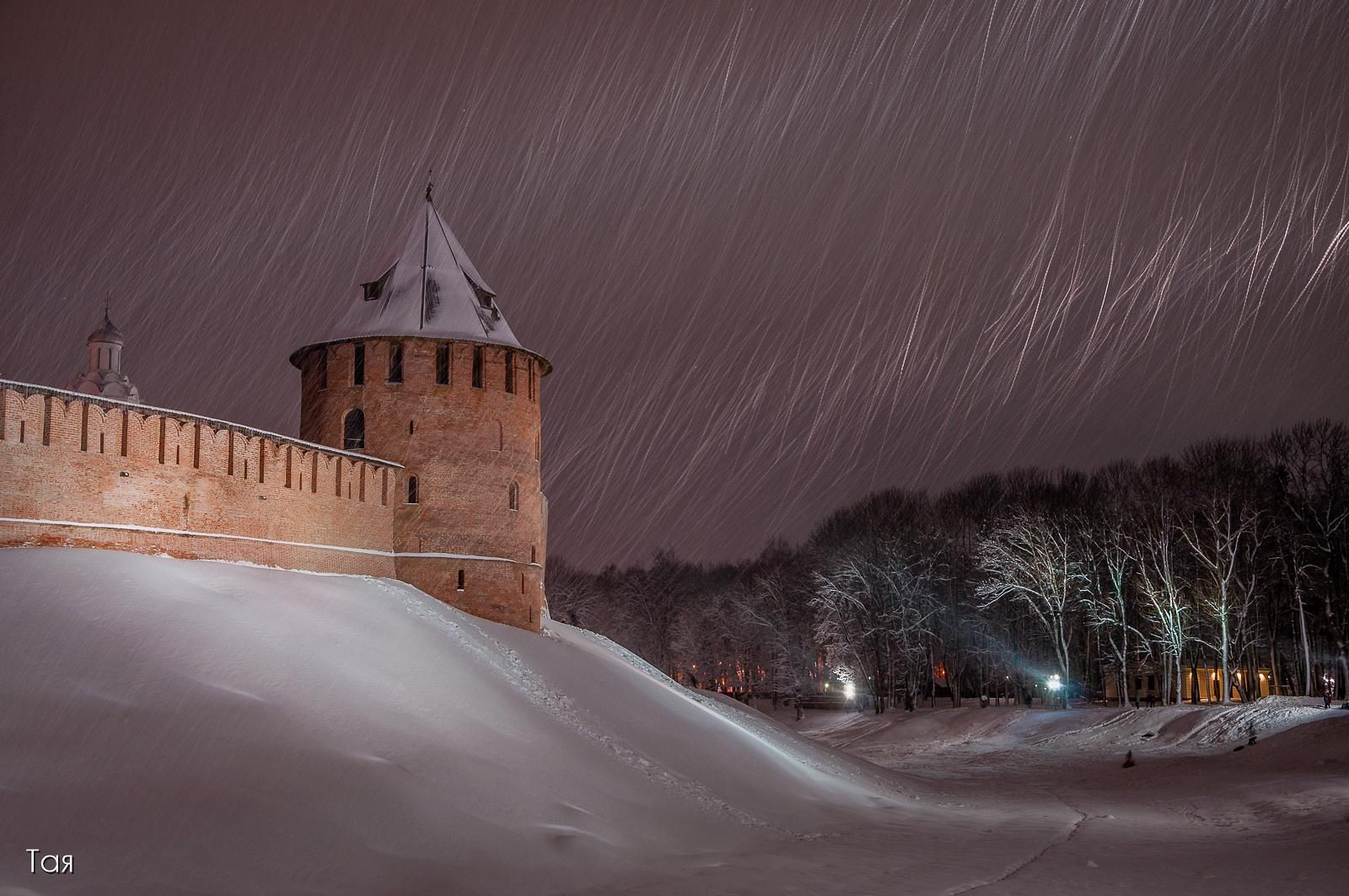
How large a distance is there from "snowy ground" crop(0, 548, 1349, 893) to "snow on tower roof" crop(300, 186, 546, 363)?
6.99 m

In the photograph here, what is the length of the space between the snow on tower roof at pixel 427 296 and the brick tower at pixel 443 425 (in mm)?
41

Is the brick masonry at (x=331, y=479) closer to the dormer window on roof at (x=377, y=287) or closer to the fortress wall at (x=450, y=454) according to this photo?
the fortress wall at (x=450, y=454)

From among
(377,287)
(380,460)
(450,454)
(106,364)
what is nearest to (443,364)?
(450,454)

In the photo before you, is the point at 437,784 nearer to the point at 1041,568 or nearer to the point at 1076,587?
the point at 1041,568

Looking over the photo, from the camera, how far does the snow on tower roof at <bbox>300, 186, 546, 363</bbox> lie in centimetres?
2888

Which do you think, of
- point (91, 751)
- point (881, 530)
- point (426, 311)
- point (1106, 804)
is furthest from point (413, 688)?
point (881, 530)

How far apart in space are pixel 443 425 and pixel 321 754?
13.7 meters

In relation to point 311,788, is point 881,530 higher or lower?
higher

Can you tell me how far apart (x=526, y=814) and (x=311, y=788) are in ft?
9.33

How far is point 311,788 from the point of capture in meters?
14.3

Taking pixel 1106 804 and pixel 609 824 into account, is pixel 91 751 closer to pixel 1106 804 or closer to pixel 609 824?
pixel 609 824

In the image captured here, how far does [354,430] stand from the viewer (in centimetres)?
2833

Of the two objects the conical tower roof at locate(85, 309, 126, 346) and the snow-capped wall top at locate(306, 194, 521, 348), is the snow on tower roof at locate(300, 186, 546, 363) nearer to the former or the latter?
the snow-capped wall top at locate(306, 194, 521, 348)

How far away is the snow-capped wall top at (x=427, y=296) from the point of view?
2888 cm
